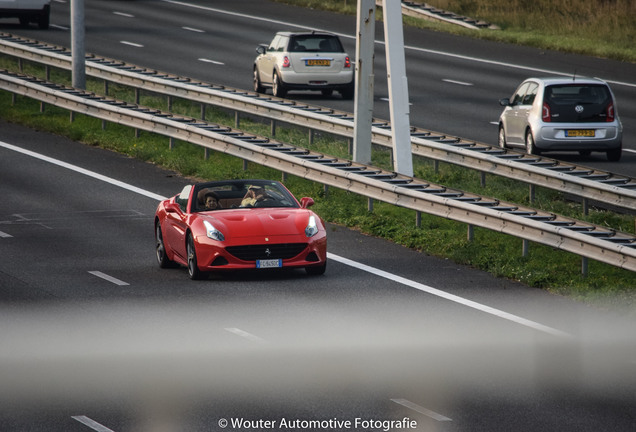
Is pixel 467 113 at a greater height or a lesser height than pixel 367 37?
lesser

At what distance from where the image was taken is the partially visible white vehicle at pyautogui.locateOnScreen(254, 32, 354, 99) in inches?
1342

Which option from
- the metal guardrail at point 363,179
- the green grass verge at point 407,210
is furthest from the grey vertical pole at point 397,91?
the green grass verge at point 407,210

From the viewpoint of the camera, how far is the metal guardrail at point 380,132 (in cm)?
2031

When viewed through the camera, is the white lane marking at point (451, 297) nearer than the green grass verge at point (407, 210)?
Yes

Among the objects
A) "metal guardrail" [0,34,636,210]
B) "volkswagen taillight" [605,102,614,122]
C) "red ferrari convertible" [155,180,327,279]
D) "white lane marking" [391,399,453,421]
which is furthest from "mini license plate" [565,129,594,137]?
"white lane marking" [391,399,453,421]

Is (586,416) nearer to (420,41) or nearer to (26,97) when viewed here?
(26,97)

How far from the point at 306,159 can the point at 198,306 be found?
7.90 meters

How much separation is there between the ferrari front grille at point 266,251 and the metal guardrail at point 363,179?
2901 millimetres

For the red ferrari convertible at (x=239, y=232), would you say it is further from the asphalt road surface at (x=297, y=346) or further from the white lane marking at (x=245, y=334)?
the white lane marking at (x=245, y=334)

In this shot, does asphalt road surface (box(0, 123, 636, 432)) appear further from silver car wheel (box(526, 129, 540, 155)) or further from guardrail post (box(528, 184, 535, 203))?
silver car wheel (box(526, 129, 540, 155))

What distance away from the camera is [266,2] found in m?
56.8

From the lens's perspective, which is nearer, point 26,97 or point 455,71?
point 26,97

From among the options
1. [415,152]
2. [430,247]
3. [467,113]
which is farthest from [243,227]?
[467,113]

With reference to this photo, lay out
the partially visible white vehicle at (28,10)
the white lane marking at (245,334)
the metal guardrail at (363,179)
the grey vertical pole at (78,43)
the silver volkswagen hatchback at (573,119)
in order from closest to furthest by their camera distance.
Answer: the white lane marking at (245,334) < the metal guardrail at (363,179) < the silver volkswagen hatchback at (573,119) < the grey vertical pole at (78,43) < the partially visible white vehicle at (28,10)
